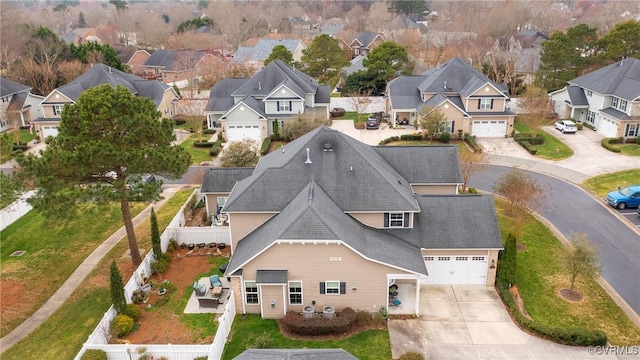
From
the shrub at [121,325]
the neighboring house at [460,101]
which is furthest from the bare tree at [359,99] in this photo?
the shrub at [121,325]

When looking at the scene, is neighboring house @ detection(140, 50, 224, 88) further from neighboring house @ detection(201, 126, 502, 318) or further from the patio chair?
the patio chair

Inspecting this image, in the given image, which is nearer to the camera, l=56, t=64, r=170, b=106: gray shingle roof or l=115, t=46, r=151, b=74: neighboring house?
l=56, t=64, r=170, b=106: gray shingle roof

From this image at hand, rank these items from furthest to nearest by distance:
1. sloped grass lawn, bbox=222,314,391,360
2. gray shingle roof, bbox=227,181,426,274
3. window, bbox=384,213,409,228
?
window, bbox=384,213,409,228 < gray shingle roof, bbox=227,181,426,274 < sloped grass lawn, bbox=222,314,391,360

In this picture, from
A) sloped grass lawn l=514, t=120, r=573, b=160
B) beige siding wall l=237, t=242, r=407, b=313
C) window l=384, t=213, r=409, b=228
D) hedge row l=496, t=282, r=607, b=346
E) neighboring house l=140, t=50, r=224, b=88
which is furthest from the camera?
neighboring house l=140, t=50, r=224, b=88

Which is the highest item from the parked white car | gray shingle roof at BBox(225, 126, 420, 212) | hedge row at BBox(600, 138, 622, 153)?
gray shingle roof at BBox(225, 126, 420, 212)

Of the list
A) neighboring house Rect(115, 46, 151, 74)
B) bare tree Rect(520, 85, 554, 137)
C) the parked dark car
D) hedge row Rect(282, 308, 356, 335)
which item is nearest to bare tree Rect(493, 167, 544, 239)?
hedge row Rect(282, 308, 356, 335)

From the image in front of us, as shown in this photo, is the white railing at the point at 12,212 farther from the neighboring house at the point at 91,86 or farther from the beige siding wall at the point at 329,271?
the beige siding wall at the point at 329,271
